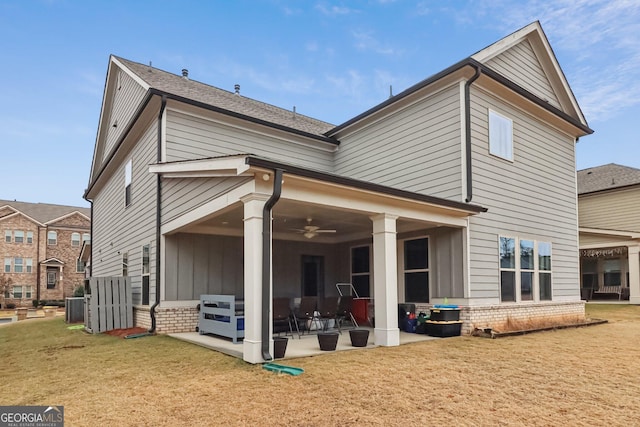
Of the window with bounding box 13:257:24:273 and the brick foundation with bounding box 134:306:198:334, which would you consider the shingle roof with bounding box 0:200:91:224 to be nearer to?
the window with bounding box 13:257:24:273

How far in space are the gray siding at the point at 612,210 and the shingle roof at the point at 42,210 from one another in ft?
129

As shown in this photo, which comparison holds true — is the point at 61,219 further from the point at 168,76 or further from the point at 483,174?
the point at 483,174

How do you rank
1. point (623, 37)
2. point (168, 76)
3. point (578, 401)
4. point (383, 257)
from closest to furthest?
point (578, 401)
point (383, 257)
point (168, 76)
point (623, 37)

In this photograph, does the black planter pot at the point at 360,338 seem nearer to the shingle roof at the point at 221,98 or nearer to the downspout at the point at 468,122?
the downspout at the point at 468,122

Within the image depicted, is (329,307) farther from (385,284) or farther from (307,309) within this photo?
(385,284)

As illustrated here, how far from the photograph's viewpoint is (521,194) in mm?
11148

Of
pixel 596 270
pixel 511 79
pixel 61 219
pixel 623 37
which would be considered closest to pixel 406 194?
pixel 511 79

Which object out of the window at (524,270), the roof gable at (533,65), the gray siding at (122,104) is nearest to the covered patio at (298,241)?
the window at (524,270)

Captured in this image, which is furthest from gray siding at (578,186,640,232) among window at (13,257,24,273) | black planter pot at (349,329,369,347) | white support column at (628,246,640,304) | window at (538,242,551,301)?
window at (13,257,24,273)

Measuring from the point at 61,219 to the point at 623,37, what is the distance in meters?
41.2

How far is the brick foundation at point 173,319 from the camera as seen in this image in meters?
9.70

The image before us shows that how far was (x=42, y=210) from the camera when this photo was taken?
130 feet

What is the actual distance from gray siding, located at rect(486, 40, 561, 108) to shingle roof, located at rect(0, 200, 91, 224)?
3904cm

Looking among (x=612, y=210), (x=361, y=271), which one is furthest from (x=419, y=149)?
(x=612, y=210)
